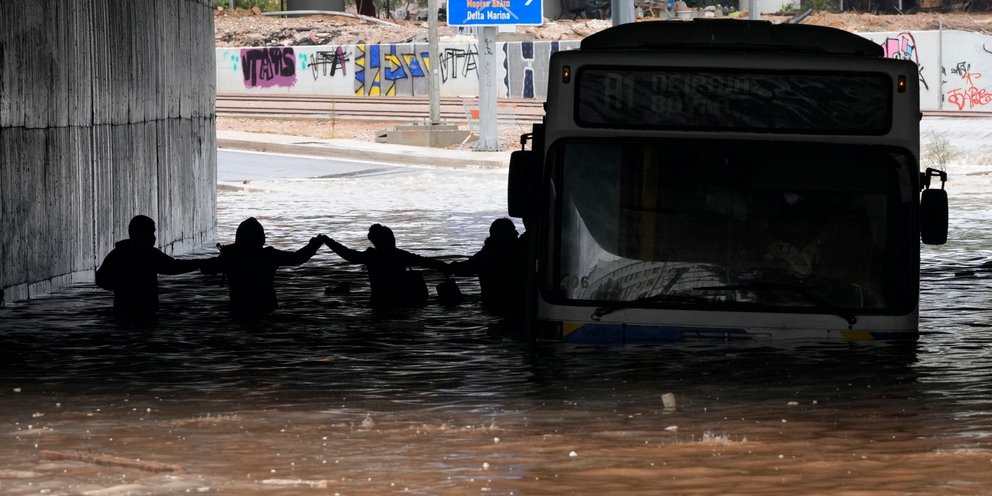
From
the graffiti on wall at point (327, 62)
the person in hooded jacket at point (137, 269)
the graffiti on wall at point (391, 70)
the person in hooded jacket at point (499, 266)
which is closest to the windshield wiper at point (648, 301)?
the person in hooded jacket at point (499, 266)

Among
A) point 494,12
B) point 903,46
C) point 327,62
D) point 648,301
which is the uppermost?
point 494,12

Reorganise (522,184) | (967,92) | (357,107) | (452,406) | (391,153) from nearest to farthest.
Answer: (452,406) < (522,184) < (391,153) < (967,92) < (357,107)

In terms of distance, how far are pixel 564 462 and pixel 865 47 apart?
15.1ft

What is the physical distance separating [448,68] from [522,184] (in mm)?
50712

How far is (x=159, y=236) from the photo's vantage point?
20.3m

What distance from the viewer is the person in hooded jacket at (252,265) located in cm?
1396

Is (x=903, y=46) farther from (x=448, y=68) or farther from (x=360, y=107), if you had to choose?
(x=360, y=107)

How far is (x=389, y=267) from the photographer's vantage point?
14961mm

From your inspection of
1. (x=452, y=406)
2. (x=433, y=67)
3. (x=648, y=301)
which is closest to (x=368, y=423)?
(x=452, y=406)

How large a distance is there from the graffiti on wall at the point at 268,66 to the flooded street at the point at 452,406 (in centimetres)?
4668

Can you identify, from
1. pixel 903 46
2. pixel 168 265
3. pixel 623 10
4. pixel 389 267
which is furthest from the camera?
pixel 903 46

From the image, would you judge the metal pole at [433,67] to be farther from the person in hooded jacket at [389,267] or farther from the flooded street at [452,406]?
the person in hooded jacket at [389,267]

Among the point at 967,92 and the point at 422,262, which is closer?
the point at 422,262

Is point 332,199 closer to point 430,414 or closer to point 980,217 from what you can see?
point 980,217
